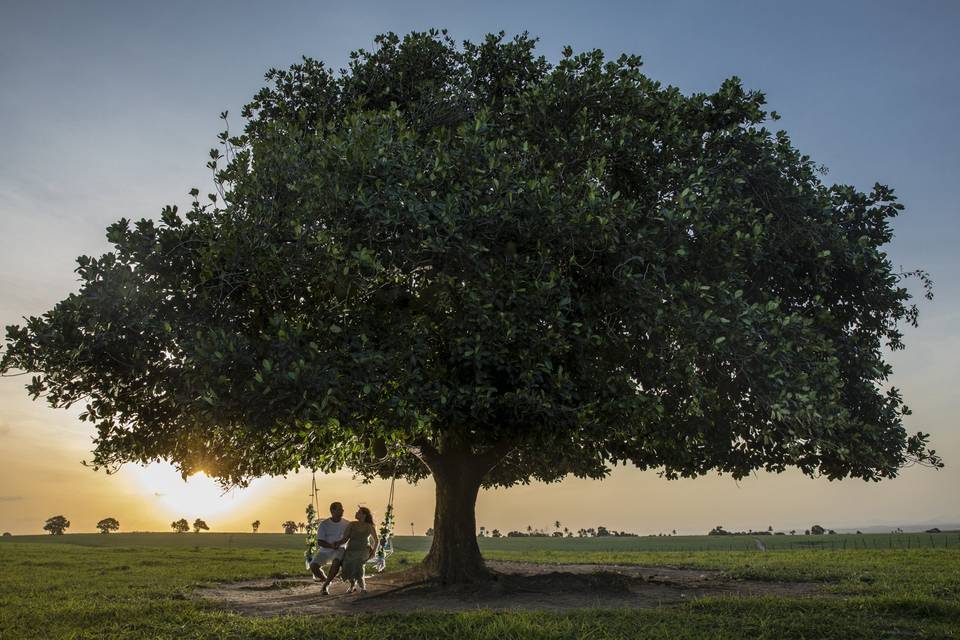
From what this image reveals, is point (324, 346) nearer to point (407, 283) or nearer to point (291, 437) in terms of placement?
point (407, 283)

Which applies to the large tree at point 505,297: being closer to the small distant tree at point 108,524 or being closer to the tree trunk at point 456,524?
the tree trunk at point 456,524

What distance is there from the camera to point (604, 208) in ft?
47.9

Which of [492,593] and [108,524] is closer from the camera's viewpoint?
[492,593]

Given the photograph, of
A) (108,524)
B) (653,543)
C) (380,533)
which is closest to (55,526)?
(108,524)

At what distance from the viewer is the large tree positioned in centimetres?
1478

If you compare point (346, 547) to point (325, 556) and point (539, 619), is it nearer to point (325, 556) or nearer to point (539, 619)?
point (325, 556)

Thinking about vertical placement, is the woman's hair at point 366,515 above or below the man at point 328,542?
above

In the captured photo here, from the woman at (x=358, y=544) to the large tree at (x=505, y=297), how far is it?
2.07 meters

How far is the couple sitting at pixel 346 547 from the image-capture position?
64.7 feet

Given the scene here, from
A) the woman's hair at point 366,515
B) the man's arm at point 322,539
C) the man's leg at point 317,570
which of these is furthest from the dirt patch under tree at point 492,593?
the woman's hair at point 366,515

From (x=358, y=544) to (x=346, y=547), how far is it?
1.20 ft

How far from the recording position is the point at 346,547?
1980 centimetres

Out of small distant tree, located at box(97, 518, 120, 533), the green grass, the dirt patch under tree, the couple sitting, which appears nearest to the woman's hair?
the couple sitting

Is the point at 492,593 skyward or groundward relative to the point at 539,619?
groundward
